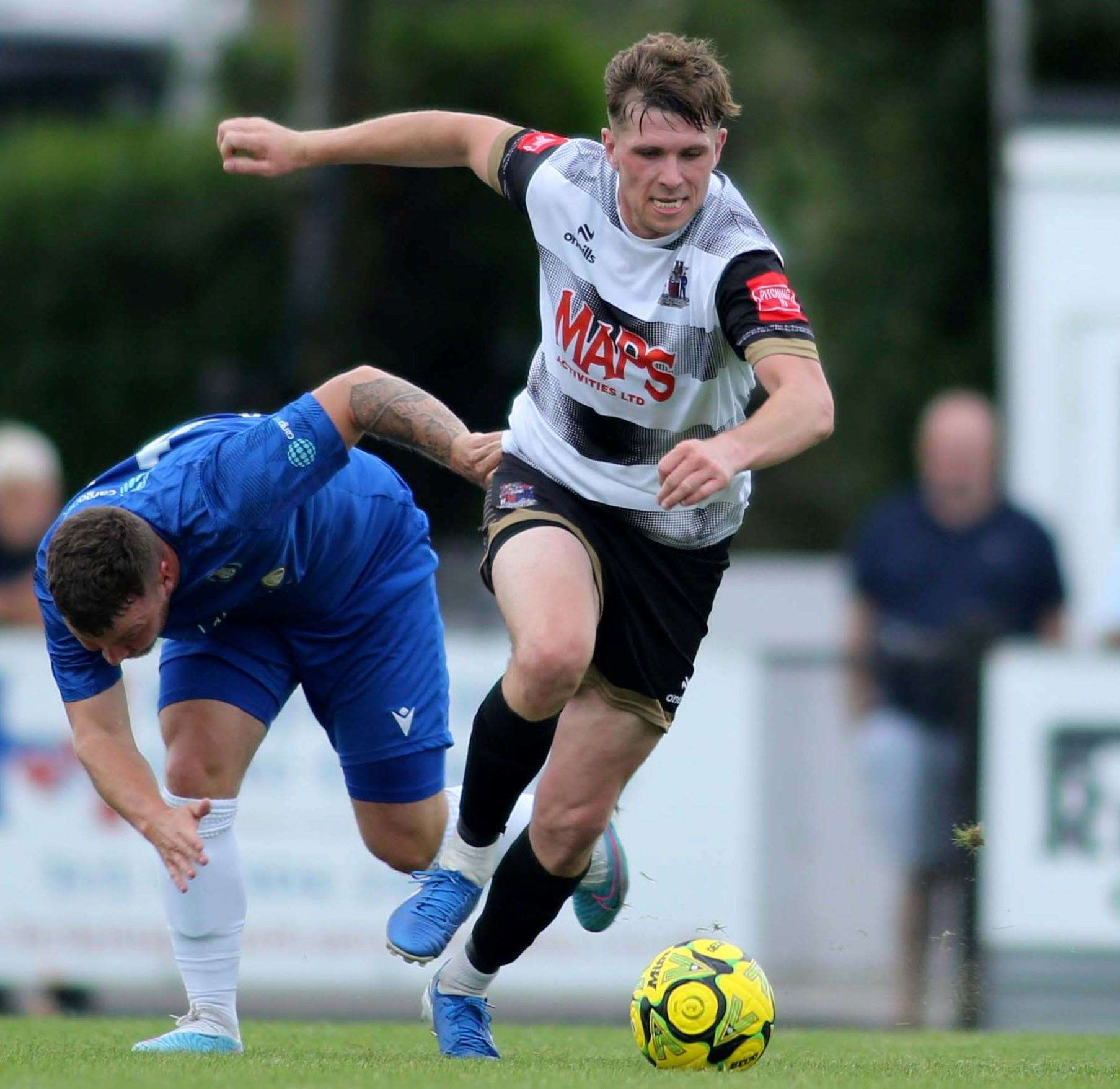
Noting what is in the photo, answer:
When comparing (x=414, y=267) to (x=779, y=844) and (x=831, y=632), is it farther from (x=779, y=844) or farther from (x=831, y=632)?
(x=779, y=844)

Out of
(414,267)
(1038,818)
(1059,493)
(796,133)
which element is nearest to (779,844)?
(1038,818)

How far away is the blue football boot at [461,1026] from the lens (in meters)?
6.19

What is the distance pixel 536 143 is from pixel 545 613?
1373 mm

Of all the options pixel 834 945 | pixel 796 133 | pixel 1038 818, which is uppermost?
pixel 796 133

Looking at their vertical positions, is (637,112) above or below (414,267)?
below

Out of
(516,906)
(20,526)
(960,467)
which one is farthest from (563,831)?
(20,526)

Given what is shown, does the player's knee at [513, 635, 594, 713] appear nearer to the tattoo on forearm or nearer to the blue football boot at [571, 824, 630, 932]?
the tattoo on forearm

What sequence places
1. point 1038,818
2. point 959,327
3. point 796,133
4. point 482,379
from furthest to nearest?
1. point 796,133
2. point 959,327
3. point 482,379
4. point 1038,818

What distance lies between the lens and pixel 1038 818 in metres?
9.22

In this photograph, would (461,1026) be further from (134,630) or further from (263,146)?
(263,146)

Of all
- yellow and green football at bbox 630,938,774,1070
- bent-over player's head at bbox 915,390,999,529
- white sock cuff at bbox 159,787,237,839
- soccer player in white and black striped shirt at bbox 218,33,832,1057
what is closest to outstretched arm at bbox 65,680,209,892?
white sock cuff at bbox 159,787,237,839

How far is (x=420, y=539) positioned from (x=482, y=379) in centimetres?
683

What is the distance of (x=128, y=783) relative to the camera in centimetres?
571

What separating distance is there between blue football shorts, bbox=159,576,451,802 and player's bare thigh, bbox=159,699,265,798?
3 centimetres
